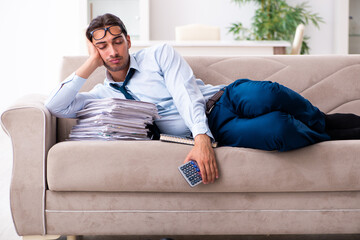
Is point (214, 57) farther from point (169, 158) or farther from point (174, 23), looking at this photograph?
point (174, 23)

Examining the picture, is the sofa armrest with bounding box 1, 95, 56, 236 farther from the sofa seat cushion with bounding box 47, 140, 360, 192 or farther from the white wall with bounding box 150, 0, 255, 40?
the white wall with bounding box 150, 0, 255, 40

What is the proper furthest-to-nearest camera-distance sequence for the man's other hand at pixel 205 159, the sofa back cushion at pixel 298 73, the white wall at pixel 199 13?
the white wall at pixel 199 13, the sofa back cushion at pixel 298 73, the man's other hand at pixel 205 159

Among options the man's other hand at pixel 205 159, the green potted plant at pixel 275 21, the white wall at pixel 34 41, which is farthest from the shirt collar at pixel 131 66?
the green potted plant at pixel 275 21

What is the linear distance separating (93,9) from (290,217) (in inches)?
170

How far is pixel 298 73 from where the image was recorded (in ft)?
6.68

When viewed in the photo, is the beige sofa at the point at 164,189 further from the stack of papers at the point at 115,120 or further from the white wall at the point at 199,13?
the white wall at the point at 199,13

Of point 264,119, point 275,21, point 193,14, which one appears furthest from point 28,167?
point 193,14

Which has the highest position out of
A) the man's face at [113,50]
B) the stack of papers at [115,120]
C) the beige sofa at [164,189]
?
the man's face at [113,50]

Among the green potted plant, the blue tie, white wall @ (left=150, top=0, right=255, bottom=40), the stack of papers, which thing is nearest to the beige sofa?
the stack of papers

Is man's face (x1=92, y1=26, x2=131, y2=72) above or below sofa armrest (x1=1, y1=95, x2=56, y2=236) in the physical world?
above

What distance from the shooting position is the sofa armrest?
1.48 metres

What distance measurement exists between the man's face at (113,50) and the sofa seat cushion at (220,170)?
1.41 ft

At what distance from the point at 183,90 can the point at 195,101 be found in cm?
7

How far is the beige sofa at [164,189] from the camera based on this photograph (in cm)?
145
